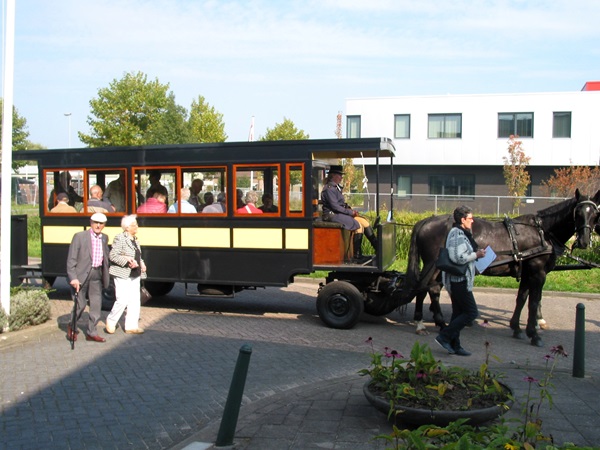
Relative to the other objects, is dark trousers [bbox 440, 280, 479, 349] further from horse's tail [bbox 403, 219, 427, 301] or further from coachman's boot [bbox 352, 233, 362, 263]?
coachman's boot [bbox 352, 233, 362, 263]

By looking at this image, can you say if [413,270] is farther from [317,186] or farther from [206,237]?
[206,237]

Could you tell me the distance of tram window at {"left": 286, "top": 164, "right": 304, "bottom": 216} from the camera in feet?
33.0

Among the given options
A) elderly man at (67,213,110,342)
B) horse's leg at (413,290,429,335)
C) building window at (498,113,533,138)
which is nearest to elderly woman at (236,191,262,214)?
elderly man at (67,213,110,342)

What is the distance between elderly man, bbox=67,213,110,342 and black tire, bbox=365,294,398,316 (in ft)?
13.2

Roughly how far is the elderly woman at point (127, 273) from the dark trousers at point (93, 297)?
0.28m

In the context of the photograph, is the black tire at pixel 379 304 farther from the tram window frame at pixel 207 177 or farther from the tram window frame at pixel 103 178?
the tram window frame at pixel 103 178

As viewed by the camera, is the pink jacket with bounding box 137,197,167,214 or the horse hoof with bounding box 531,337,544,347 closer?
the horse hoof with bounding box 531,337,544,347

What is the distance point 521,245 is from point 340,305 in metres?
2.87

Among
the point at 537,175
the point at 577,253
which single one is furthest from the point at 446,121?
the point at 577,253

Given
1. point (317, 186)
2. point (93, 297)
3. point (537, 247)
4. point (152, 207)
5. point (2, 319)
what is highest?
point (317, 186)

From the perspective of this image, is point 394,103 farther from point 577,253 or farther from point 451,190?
point 577,253

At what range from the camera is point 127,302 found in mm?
9438

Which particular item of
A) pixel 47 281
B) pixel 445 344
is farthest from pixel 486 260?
pixel 47 281

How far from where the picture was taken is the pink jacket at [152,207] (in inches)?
433
